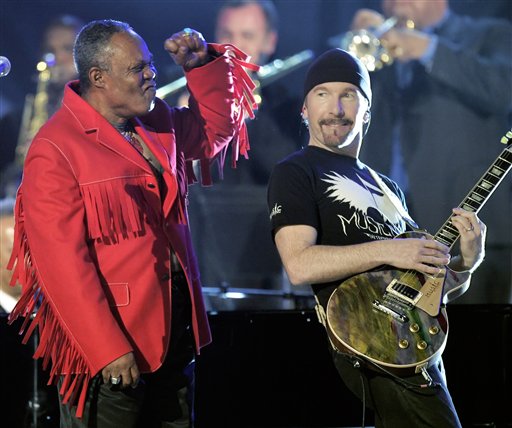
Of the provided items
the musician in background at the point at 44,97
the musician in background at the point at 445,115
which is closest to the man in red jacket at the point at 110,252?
the musician in background at the point at 44,97

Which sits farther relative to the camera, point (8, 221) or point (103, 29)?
point (8, 221)

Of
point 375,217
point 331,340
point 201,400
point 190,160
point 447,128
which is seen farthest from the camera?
point 447,128

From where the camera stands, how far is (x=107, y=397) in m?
2.46

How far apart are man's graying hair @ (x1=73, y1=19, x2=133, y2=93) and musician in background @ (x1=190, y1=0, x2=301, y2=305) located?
2.39m

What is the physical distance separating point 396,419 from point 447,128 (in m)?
3.07

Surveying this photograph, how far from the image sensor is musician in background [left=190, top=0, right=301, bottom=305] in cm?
500

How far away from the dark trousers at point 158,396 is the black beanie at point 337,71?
0.85 m

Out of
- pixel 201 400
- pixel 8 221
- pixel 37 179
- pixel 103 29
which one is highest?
pixel 103 29

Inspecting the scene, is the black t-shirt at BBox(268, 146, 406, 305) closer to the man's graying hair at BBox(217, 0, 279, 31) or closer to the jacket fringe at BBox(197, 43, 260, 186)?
the jacket fringe at BBox(197, 43, 260, 186)

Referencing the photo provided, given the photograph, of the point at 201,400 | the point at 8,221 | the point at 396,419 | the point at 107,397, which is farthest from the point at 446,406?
the point at 8,221

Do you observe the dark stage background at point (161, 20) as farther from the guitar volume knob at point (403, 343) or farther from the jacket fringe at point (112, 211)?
the guitar volume knob at point (403, 343)

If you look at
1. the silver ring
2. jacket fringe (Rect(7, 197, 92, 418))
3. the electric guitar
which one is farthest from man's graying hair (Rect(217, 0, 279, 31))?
the silver ring

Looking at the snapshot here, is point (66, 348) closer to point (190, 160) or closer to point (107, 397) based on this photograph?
point (107, 397)

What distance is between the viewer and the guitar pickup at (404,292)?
2.60m
